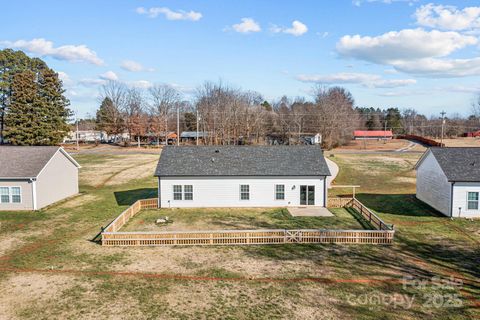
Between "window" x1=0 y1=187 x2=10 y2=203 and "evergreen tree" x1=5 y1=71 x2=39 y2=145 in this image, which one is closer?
"window" x1=0 y1=187 x2=10 y2=203

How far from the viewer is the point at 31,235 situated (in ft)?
72.9

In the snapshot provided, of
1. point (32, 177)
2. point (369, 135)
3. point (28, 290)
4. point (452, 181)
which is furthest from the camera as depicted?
point (369, 135)

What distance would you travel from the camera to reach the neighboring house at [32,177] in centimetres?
2855

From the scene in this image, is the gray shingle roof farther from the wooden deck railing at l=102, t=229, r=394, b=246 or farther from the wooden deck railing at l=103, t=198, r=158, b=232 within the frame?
the wooden deck railing at l=103, t=198, r=158, b=232

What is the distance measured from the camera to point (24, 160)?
100ft

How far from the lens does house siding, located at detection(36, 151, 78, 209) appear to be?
96.9 feet

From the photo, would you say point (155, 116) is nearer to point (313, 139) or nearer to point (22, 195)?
point (313, 139)

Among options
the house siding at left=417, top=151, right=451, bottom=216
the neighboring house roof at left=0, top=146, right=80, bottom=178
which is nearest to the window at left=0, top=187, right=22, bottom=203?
the neighboring house roof at left=0, top=146, right=80, bottom=178

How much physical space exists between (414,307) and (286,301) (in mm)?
4674

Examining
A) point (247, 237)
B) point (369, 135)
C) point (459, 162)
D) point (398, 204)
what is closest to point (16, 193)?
point (247, 237)

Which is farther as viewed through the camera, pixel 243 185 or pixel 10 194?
pixel 243 185

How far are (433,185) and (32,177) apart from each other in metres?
32.4

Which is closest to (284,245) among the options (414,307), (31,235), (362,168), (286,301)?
(286,301)

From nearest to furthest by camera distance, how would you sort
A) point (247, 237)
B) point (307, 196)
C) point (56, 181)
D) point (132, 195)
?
point (247, 237), point (307, 196), point (56, 181), point (132, 195)
